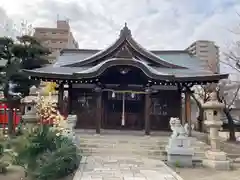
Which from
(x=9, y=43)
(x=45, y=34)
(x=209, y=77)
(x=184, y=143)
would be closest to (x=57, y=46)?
(x=45, y=34)

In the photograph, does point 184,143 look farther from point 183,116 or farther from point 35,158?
point 183,116

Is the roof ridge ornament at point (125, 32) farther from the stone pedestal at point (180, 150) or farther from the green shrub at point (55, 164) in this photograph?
the green shrub at point (55, 164)

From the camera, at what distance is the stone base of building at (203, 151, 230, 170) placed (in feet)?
33.0

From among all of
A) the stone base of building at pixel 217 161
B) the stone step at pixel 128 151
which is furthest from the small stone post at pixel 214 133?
the stone step at pixel 128 151

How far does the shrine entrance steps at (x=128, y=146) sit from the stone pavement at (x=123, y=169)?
2.80ft

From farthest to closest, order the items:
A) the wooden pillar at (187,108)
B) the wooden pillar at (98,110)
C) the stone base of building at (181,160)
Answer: the wooden pillar at (187,108) → the wooden pillar at (98,110) → the stone base of building at (181,160)

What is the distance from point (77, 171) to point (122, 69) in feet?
26.4

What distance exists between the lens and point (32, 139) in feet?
26.8

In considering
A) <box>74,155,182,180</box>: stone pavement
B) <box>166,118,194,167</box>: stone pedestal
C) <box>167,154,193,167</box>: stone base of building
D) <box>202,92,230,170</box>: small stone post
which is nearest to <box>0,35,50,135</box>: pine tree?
<box>74,155,182,180</box>: stone pavement

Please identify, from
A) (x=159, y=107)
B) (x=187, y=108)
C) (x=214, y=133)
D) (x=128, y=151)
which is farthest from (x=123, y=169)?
(x=159, y=107)

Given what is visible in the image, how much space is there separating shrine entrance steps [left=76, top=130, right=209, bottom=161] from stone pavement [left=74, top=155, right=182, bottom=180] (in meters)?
0.85

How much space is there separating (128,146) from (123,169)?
361 cm

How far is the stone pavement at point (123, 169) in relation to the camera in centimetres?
814

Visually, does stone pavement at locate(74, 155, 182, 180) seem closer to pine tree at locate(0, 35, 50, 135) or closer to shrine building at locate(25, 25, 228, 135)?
shrine building at locate(25, 25, 228, 135)
